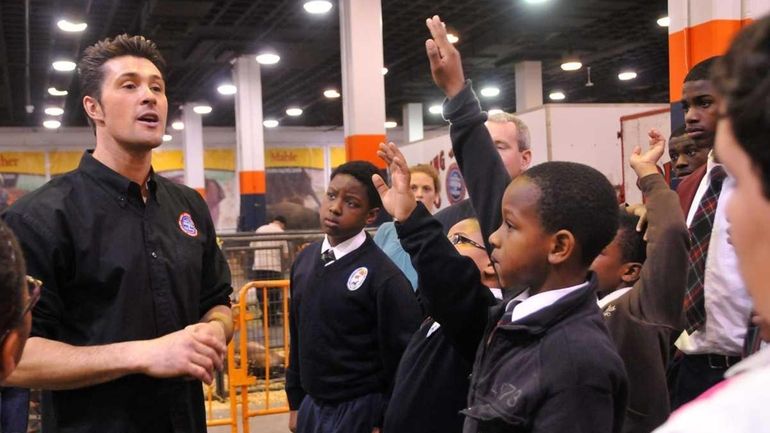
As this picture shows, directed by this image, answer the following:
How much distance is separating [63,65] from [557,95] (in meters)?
14.7

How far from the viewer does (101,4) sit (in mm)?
11828

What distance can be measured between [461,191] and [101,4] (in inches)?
283

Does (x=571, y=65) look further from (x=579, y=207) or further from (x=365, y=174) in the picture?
(x=579, y=207)

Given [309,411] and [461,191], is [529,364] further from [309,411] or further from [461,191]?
[461,191]

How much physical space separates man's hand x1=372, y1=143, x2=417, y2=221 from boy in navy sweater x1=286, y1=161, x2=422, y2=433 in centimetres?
68

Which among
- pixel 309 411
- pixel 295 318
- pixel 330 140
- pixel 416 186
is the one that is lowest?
pixel 309 411

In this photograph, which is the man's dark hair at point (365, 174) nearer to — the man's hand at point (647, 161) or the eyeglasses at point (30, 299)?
the man's hand at point (647, 161)

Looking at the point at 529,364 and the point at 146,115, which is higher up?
the point at 146,115

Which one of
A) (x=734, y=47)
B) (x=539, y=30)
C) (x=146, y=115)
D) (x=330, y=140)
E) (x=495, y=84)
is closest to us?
(x=734, y=47)

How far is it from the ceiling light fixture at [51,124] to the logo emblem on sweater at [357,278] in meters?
23.5

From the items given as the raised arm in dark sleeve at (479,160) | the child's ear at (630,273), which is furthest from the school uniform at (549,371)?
the child's ear at (630,273)

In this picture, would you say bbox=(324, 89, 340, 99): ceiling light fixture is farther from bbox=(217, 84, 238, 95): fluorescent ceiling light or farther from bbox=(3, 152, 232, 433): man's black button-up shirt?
bbox=(3, 152, 232, 433): man's black button-up shirt

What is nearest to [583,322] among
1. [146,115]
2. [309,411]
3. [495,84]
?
[146,115]

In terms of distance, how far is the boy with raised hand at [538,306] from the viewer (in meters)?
1.69
